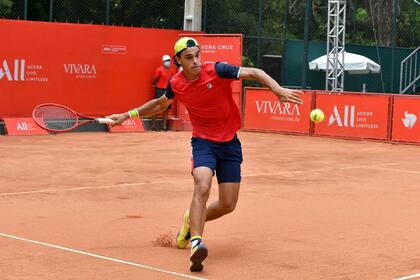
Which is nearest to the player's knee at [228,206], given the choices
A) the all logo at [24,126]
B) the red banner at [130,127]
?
the all logo at [24,126]

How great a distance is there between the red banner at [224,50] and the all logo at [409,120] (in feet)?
15.9

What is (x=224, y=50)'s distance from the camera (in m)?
26.0

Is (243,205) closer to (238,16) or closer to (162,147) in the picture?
(162,147)

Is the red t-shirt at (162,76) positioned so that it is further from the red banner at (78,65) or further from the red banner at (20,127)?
the red banner at (20,127)

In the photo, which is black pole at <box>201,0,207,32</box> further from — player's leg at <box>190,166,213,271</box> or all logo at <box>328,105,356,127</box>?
player's leg at <box>190,166,213,271</box>

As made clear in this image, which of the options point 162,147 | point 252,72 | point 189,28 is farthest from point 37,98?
point 252,72

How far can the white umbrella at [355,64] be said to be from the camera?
32.2 m

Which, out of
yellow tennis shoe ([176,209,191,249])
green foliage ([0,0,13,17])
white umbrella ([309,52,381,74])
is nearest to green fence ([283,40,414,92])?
white umbrella ([309,52,381,74])

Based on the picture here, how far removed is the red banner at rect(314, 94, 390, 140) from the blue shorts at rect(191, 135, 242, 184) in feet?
48.8

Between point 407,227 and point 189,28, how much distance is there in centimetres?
1915

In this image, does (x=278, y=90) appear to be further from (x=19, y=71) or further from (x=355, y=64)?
(x=355, y=64)

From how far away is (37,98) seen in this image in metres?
23.6

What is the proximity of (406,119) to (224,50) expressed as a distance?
18.7 feet

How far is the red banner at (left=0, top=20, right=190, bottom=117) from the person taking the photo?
2305 centimetres
